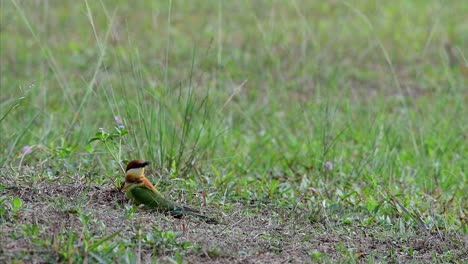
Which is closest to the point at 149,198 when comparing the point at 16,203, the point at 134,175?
the point at 134,175

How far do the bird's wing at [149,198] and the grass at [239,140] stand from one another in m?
0.07

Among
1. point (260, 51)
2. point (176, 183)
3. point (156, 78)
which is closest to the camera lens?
point (176, 183)

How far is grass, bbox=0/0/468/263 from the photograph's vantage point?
355 centimetres

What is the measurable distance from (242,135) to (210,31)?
281 centimetres

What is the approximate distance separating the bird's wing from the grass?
0.22 feet

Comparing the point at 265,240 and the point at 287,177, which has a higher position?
the point at 265,240

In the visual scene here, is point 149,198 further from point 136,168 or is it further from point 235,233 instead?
point 235,233

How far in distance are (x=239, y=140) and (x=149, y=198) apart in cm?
212

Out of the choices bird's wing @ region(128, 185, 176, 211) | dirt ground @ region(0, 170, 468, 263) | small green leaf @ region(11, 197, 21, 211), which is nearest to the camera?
dirt ground @ region(0, 170, 468, 263)

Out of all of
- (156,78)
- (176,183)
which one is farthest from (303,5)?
(176,183)

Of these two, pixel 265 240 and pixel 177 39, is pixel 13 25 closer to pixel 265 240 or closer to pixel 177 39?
pixel 177 39

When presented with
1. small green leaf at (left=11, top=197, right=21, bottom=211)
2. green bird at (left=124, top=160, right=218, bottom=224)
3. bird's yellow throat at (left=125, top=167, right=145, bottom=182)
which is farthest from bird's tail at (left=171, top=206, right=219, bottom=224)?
small green leaf at (left=11, top=197, right=21, bottom=211)

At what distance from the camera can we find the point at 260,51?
7.74 metres

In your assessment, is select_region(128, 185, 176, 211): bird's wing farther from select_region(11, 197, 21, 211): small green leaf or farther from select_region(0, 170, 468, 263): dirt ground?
select_region(11, 197, 21, 211): small green leaf
